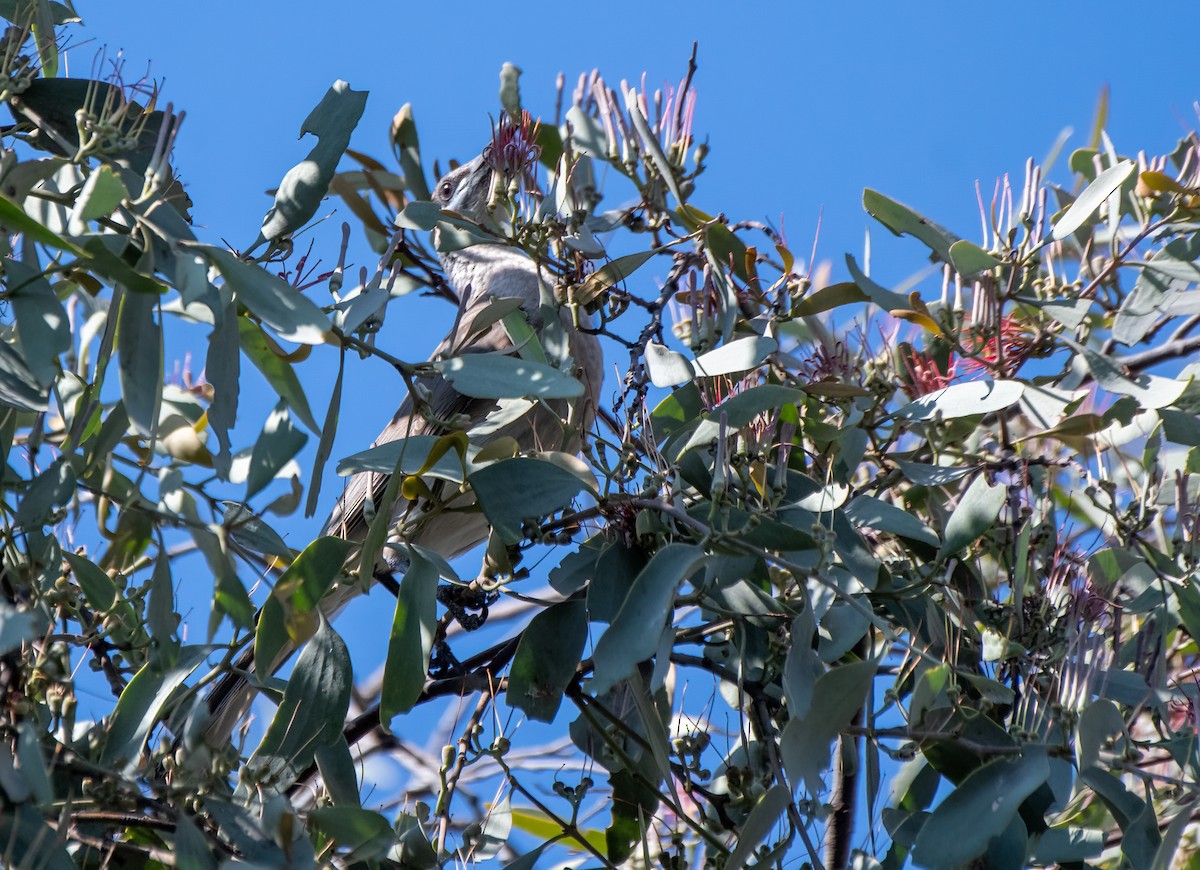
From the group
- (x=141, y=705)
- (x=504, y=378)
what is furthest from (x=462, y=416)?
(x=141, y=705)

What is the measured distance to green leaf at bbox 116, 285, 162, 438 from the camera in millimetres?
1646

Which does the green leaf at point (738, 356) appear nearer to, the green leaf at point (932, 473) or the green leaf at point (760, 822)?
the green leaf at point (932, 473)

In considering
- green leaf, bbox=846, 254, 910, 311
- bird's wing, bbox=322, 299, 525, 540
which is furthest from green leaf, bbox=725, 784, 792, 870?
bird's wing, bbox=322, 299, 525, 540

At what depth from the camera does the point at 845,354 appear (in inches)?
A: 91.6

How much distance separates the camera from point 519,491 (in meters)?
1.96

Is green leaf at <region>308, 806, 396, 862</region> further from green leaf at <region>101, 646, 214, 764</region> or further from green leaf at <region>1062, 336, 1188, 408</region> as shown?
green leaf at <region>1062, 336, 1188, 408</region>

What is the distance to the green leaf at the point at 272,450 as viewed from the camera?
77.2 inches

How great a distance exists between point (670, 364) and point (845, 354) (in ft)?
1.25

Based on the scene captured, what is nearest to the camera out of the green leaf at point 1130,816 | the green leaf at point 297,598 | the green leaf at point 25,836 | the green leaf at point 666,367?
the green leaf at point 25,836

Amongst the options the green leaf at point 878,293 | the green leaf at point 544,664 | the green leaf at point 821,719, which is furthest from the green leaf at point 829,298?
the green leaf at point 821,719

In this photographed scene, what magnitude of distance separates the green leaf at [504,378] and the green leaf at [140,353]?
16.6 inches

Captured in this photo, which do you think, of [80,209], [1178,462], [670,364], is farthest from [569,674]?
[1178,462]

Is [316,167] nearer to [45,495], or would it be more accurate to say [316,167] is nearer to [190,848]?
[45,495]

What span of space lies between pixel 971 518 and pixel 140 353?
1.21 m
